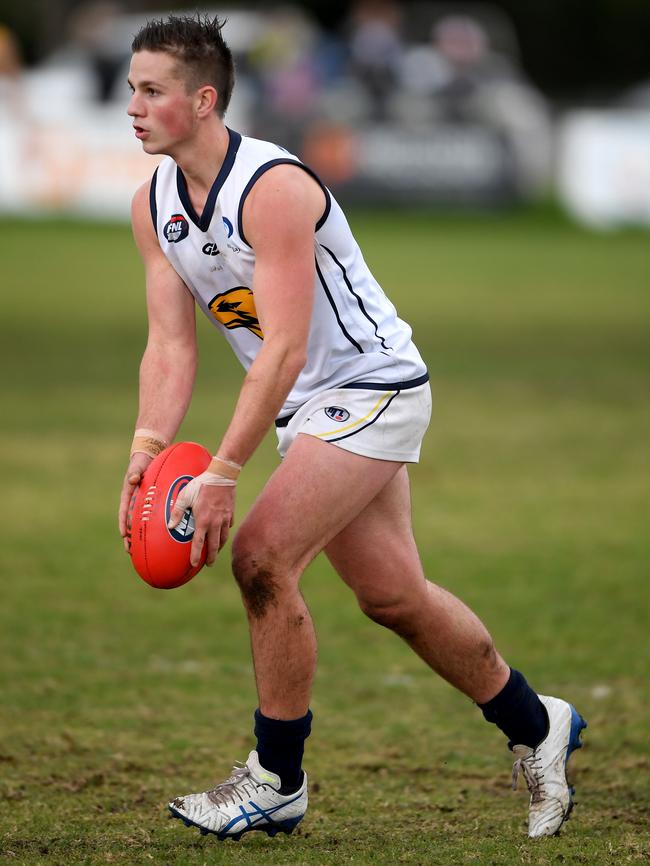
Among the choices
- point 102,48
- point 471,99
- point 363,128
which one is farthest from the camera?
point 102,48

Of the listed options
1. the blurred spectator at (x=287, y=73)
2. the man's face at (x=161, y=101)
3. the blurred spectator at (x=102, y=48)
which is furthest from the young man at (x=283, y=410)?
the blurred spectator at (x=102, y=48)

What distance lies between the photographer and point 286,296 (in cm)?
453

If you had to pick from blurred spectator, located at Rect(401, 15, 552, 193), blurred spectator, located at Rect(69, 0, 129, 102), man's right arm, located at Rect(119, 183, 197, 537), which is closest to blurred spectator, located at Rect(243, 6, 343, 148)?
blurred spectator, located at Rect(401, 15, 552, 193)

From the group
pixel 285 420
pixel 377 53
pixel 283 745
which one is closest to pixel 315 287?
pixel 285 420

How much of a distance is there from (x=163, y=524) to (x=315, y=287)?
0.89 m

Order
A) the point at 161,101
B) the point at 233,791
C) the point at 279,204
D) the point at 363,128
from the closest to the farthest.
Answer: the point at 279,204
the point at 161,101
the point at 233,791
the point at 363,128

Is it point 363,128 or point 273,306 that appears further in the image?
point 363,128

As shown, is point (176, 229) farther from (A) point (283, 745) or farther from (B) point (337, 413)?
(A) point (283, 745)

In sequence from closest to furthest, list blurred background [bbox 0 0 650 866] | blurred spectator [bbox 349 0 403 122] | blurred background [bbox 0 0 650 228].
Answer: blurred background [bbox 0 0 650 866] → blurred background [bbox 0 0 650 228] → blurred spectator [bbox 349 0 403 122]

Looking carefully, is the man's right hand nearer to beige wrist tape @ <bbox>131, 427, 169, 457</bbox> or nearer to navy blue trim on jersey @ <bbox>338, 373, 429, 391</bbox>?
beige wrist tape @ <bbox>131, 427, 169, 457</bbox>

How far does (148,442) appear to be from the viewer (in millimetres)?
4996

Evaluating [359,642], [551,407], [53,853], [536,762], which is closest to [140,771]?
[53,853]

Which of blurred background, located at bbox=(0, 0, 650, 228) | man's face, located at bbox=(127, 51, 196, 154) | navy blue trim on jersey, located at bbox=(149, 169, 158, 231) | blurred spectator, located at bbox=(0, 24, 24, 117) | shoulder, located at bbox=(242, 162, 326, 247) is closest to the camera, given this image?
shoulder, located at bbox=(242, 162, 326, 247)

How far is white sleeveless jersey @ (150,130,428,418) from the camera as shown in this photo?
15.3ft
